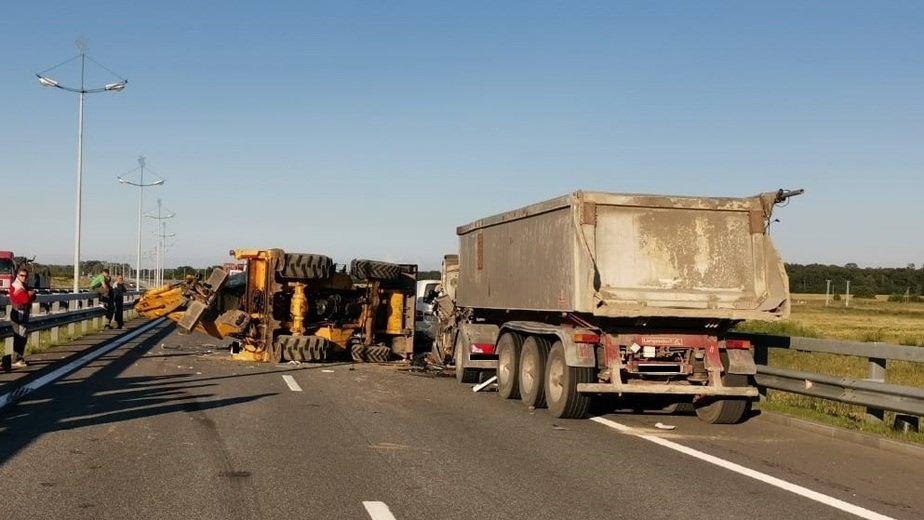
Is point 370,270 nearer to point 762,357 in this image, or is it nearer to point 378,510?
point 762,357

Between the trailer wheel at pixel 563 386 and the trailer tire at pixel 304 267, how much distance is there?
27.6 feet

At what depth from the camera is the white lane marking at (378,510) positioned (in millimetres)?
6238

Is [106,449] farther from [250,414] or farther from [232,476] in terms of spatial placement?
[250,414]

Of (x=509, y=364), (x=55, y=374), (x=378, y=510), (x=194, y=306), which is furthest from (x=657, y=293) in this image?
(x=194, y=306)

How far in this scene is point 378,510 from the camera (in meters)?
6.44

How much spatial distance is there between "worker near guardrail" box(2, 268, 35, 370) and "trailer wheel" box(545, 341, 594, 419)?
30.4 feet

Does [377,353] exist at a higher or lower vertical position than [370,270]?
lower

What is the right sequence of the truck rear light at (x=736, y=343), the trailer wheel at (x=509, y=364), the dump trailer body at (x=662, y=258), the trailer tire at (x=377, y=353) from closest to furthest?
the dump trailer body at (x=662, y=258), the truck rear light at (x=736, y=343), the trailer wheel at (x=509, y=364), the trailer tire at (x=377, y=353)

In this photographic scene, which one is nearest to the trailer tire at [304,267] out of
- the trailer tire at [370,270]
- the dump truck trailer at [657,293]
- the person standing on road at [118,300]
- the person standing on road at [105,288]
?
the trailer tire at [370,270]

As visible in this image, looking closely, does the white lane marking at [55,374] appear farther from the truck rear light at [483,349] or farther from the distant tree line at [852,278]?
the distant tree line at [852,278]

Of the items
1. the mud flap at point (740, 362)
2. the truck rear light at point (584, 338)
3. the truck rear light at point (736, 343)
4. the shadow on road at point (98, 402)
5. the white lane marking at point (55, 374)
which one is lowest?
the shadow on road at point (98, 402)

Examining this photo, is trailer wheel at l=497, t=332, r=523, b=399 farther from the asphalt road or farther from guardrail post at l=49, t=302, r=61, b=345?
guardrail post at l=49, t=302, r=61, b=345

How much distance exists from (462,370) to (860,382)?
7182 millimetres

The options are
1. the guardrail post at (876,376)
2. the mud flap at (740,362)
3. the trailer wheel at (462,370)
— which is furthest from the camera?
the trailer wheel at (462,370)
